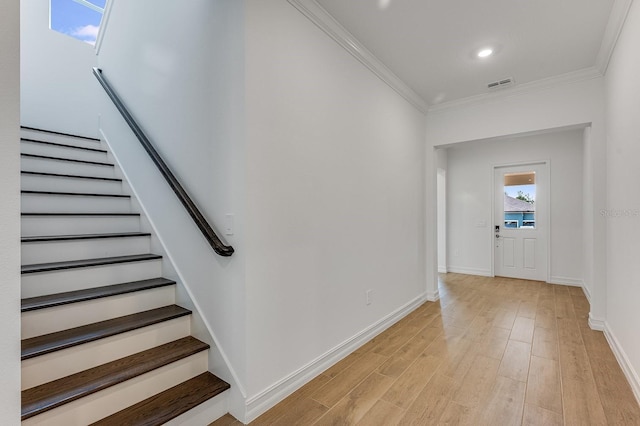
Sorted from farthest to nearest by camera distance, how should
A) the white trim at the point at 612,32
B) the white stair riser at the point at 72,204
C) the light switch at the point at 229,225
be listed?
the white stair riser at the point at 72,204 < the white trim at the point at 612,32 < the light switch at the point at 229,225

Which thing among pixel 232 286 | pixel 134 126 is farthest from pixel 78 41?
pixel 232 286

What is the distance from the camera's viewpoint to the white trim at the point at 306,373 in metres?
1.83

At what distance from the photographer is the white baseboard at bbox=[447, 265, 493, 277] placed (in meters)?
5.63

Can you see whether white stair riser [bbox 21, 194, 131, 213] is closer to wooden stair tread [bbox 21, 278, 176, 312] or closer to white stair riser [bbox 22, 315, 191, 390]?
wooden stair tread [bbox 21, 278, 176, 312]

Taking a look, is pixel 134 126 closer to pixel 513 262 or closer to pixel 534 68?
pixel 534 68

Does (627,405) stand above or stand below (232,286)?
below

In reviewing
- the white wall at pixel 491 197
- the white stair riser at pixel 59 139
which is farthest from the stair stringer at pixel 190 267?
the white wall at pixel 491 197

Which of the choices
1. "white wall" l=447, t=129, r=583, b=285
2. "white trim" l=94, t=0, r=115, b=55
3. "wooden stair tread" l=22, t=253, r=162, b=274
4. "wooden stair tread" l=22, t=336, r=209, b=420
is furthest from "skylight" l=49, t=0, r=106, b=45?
"white wall" l=447, t=129, r=583, b=285

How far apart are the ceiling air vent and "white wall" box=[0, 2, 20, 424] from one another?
400 cm

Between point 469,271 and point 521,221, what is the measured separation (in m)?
1.28

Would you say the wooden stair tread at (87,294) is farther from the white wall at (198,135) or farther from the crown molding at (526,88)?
the crown molding at (526,88)

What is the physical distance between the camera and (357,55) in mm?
2791

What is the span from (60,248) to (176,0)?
206 centimetres

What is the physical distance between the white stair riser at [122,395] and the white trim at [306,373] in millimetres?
437
